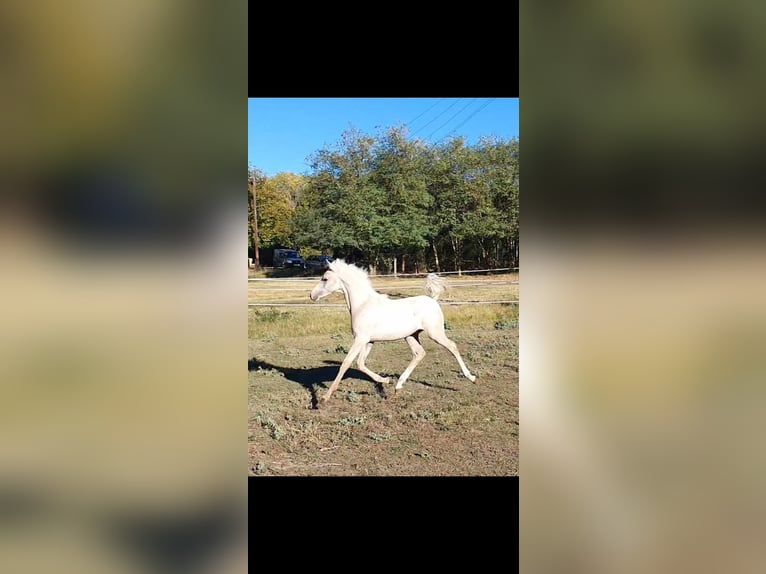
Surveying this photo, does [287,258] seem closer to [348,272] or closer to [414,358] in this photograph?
[348,272]

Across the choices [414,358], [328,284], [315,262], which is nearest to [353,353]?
[328,284]

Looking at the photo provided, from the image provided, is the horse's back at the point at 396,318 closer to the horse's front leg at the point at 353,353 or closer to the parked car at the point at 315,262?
the horse's front leg at the point at 353,353

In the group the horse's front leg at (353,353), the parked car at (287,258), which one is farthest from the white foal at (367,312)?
the parked car at (287,258)

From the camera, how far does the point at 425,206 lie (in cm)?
1134

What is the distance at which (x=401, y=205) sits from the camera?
37.0 ft

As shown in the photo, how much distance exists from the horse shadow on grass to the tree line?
14.7 feet

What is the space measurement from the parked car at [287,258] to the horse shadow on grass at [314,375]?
4032mm

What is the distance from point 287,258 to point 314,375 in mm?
4999
